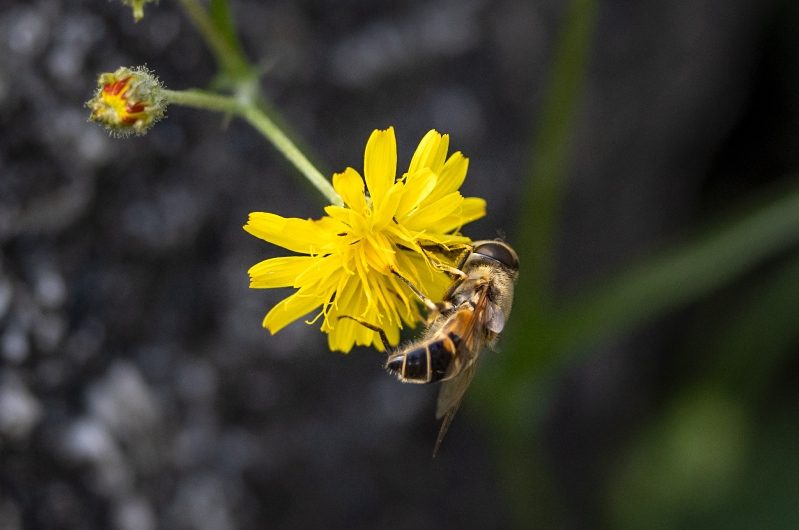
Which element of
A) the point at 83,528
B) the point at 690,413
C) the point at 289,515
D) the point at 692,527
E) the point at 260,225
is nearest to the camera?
the point at 260,225

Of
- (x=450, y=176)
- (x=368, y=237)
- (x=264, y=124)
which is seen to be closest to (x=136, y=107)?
(x=264, y=124)

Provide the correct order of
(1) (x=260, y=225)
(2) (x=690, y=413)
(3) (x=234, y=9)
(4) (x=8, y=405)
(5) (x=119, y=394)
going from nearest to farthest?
(1) (x=260, y=225)
(4) (x=8, y=405)
(5) (x=119, y=394)
(3) (x=234, y=9)
(2) (x=690, y=413)

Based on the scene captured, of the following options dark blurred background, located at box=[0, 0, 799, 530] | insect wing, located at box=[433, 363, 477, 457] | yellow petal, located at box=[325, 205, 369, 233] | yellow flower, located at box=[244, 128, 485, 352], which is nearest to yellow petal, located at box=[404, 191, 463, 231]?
yellow flower, located at box=[244, 128, 485, 352]

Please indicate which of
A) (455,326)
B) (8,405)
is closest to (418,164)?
(455,326)

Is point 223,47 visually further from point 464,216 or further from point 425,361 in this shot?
point 425,361

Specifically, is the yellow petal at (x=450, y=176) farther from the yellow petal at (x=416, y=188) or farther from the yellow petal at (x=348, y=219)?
the yellow petal at (x=348, y=219)

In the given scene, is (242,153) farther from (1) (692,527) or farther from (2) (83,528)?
(1) (692,527)
